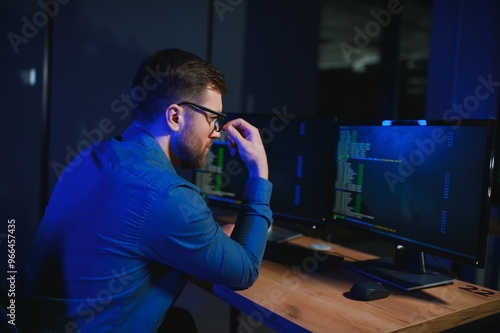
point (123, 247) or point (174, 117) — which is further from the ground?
point (174, 117)

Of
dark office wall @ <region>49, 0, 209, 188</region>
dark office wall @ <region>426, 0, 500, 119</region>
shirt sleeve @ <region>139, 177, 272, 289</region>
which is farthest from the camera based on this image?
dark office wall @ <region>426, 0, 500, 119</region>

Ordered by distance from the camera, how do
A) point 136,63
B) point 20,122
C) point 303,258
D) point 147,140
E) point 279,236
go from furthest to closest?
point 136,63
point 20,122
point 279,236
point 303,258
point 147,140

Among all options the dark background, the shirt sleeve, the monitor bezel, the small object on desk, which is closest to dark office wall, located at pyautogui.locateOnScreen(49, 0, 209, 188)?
the dark background

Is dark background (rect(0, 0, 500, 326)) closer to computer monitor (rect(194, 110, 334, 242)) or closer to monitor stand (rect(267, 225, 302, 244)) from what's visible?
computer monitor (rect(194, 110, 334, 242))

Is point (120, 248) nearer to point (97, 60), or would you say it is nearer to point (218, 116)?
point (218, 116)

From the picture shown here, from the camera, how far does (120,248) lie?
99 cm

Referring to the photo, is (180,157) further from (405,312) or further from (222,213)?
(222,213)

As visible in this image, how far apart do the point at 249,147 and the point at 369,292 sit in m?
0.58

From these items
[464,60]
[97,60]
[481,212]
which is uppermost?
[464,60]

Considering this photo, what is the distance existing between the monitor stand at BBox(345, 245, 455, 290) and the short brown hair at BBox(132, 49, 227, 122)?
857 millimetres

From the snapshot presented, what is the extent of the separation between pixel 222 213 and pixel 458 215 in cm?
181

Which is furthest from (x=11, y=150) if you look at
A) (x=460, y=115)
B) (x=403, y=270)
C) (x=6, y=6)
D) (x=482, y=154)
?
(x=460, y=115)

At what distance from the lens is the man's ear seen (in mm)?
1180

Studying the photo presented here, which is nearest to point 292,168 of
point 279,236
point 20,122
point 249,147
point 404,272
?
point 279,236
